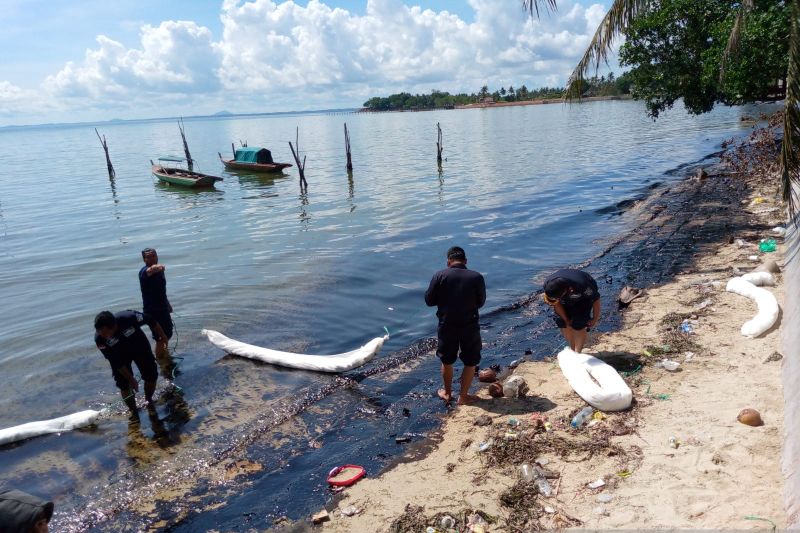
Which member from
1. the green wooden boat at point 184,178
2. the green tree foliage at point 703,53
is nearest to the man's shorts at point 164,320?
the green tree foliage at point 703,53

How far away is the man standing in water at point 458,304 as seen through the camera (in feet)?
22.2

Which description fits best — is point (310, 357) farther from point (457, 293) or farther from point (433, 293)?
point (457, 293)

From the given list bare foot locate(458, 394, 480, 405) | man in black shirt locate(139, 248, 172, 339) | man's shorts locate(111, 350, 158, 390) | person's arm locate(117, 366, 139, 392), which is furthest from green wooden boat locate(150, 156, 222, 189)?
bare foot locate(458, 394, 480, 405)

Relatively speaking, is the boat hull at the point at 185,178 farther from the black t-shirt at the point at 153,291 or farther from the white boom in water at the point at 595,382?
the white boom in water at the point at 595,382

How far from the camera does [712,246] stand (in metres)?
13.6

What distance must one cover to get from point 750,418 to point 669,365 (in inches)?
69.4

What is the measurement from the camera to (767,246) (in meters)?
11.8

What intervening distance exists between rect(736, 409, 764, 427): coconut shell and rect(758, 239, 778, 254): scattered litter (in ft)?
25.5

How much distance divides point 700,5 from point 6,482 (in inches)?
808

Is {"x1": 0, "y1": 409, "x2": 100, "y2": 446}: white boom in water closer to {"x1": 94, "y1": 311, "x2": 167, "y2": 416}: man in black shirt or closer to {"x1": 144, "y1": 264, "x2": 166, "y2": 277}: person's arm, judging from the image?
{"x1": 94, "y1": 311, "x2": 167, "y2": 416}: man in black shirt

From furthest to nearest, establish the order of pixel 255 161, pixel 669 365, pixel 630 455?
pixel 255 161 → pixel 669 365 → pixel 630 455

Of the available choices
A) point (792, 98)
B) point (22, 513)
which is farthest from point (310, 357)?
point (792, 98)

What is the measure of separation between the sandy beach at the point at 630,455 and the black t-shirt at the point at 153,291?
497 cm

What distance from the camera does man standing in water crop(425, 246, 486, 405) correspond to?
6781 millimetres
